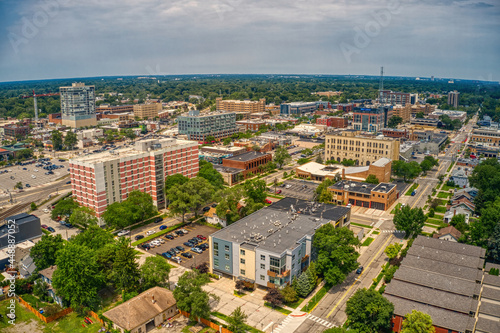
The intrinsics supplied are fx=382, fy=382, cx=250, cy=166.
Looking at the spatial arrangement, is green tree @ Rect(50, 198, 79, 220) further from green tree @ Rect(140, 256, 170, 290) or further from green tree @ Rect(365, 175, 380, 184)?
green tree @ Rect(365, 175, 380, 184)

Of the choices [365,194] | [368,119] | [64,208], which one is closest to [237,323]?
[64,208]

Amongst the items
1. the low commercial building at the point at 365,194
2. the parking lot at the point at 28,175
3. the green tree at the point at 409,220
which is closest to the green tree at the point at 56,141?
the parking lot at the point at 28,175

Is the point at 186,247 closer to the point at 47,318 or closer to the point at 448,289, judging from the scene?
the point at 47,318

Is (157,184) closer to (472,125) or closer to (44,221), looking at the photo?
(44,221)

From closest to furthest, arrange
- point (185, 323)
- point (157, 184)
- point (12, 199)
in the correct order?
point (185, 323), point (157, 184), point (12, 199)

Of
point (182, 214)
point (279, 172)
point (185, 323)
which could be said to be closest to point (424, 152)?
point (279, 172)
